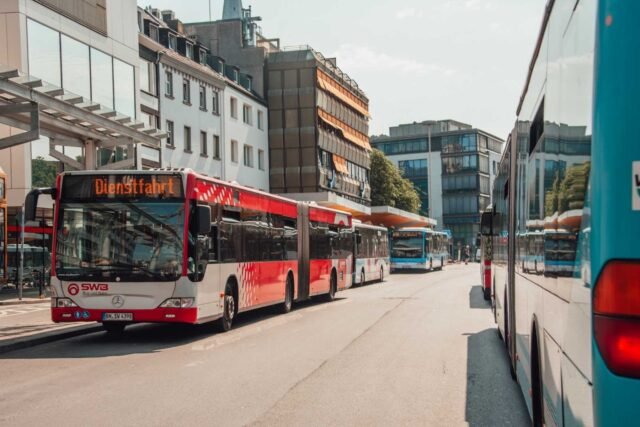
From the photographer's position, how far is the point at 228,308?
17.2 m

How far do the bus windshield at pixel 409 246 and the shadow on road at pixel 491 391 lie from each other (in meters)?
41.9

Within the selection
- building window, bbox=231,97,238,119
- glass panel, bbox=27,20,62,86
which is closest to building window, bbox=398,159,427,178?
building window, bbox=231,97,238,119

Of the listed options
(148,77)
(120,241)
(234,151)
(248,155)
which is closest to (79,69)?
(148,77)

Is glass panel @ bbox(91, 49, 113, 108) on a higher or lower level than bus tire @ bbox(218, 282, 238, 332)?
higher

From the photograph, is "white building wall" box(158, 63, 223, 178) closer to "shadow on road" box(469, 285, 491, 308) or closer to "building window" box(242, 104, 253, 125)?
"building window" box(242, 104, 253, 125)

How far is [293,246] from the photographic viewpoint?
2320 centimetres

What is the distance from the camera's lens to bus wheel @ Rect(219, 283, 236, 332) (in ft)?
55.4

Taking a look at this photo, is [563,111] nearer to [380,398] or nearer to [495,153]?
[380,398]

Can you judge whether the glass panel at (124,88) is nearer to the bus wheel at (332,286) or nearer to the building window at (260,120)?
the bus wheel at (332,286)

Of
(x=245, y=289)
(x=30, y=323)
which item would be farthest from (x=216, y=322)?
(x=30, y=323)

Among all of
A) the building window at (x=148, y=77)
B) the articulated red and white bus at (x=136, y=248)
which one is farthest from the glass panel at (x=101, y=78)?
the articulated red and white bus at (x=136, y=248)

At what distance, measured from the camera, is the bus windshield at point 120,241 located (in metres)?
14.9

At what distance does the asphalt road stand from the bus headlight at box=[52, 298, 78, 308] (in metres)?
0.67

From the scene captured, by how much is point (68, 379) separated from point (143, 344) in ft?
14.7
